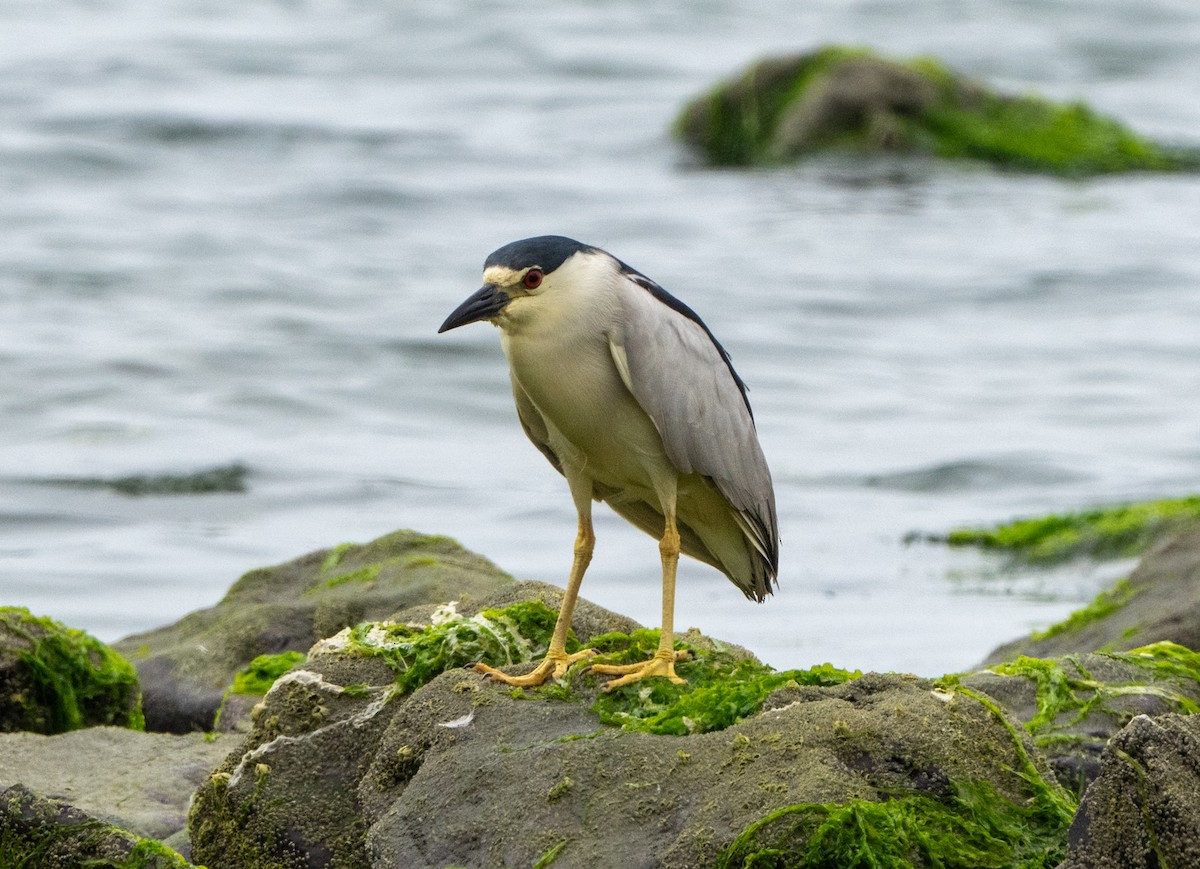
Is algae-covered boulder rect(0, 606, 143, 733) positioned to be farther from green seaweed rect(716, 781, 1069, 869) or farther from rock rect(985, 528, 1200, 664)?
rock rect(985, 528, 1200, 664)

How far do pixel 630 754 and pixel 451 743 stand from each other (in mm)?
594

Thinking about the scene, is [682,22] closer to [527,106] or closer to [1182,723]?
[527,106]

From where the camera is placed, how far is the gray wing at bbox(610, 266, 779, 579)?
590cm

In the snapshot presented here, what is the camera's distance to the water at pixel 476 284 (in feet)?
42.1

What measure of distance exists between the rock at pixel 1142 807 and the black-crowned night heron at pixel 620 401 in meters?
1.56

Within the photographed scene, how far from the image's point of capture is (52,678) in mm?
7484

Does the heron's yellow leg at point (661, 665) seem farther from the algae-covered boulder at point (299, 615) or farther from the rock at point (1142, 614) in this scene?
the rock at point (1142, 614)

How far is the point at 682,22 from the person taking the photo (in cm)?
3956

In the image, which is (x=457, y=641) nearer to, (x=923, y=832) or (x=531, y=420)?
(x=531, y=420)

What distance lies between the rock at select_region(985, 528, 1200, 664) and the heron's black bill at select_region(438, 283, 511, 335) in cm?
365

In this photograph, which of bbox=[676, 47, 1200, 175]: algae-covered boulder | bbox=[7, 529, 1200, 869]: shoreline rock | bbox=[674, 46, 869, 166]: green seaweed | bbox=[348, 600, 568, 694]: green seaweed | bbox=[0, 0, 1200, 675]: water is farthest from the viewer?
bbox=[674, 46, 869, 166]: green seaweed

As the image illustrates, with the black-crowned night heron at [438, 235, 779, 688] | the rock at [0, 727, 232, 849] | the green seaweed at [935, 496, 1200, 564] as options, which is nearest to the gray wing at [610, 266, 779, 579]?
the black-crowned night heron at [438, 235, 779, 688]

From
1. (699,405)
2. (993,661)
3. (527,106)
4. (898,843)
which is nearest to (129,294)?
(527,106)

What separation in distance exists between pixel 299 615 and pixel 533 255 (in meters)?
3.16
